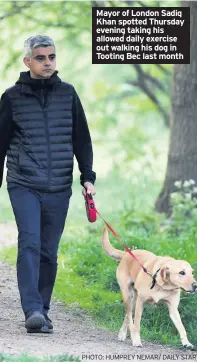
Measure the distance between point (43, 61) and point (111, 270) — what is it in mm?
2750

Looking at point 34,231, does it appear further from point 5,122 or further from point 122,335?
point 122,335

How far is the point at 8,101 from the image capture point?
766cm

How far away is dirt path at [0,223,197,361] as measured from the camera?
22.5ft

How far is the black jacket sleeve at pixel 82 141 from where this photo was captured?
7.88 metres

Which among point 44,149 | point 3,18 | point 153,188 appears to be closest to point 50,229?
point 44,149

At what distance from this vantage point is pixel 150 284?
7.54 metres

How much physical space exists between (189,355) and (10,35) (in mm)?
10863

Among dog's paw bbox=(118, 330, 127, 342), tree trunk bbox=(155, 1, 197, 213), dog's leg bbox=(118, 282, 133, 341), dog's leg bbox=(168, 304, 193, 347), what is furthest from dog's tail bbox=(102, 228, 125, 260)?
tree trunk bbox=(155, 1, 197, 213)

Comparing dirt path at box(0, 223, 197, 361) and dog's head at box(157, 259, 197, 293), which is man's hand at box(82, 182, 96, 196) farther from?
dirt path at box(0, 223, 197, 361)

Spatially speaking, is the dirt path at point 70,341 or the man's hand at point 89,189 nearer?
the dirt path at point 70,341

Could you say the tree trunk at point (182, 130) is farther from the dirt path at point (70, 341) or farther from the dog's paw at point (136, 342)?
the dog's paw at point (136, 342)

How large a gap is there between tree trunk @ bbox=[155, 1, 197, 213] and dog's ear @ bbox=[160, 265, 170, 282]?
6.29 meters

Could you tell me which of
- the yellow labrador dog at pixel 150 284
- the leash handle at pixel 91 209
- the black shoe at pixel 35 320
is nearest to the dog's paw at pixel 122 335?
the yellow labrador dog at pixel 150 284

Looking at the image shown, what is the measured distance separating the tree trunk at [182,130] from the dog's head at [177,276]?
6277 millimetres
